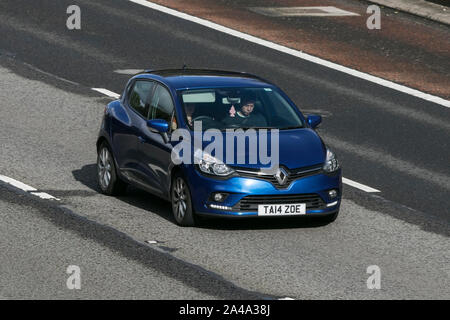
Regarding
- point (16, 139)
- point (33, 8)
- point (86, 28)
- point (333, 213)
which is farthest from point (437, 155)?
point (33, 8)

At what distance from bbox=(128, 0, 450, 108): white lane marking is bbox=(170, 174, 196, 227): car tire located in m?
9.03

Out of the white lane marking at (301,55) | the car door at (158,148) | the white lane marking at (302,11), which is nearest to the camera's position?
the car door at (158,148)

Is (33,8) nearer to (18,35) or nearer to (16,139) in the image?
(18,35)

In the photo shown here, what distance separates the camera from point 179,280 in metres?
12.7

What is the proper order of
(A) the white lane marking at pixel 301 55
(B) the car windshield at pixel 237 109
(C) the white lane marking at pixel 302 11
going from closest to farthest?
(B) the car windshield at pixel 237 109
(A) the white lane marking at pixel 301 55
(C) the white lane marking at pixel 302 11

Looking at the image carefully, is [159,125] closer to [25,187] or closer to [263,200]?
[263,200]

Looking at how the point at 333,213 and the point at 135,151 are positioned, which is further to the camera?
the point at 135,151

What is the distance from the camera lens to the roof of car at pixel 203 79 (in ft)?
53.1

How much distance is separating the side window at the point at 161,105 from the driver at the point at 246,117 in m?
0.78
